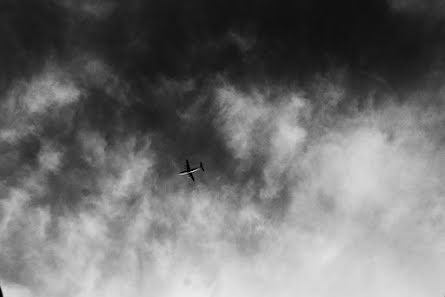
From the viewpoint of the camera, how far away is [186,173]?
17212 centimetres

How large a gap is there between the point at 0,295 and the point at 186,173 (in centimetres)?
11235

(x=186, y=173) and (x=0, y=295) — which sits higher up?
(x=186, y=173)

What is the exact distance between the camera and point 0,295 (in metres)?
64.2

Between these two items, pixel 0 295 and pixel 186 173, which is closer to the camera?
pixel 0 295
